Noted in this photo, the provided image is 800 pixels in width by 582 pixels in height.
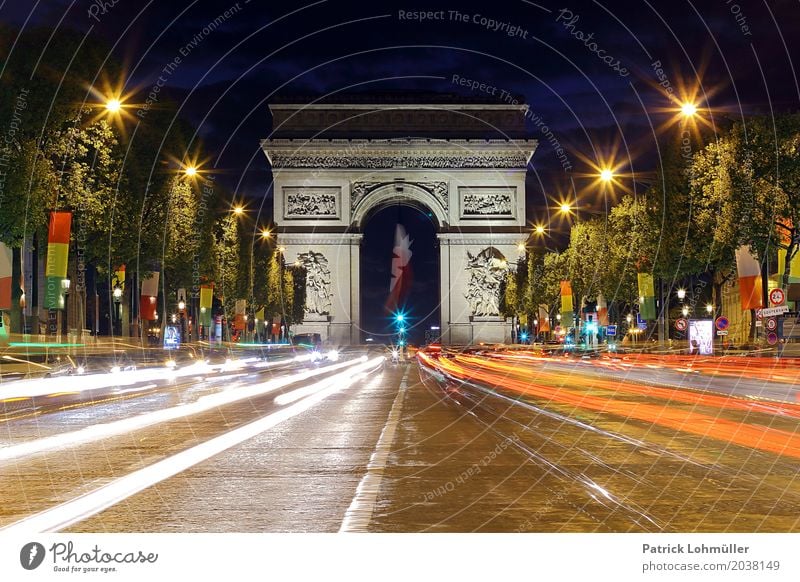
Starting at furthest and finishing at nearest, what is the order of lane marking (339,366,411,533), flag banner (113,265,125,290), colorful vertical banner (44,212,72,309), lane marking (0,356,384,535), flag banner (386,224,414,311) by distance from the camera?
flag banner (386,224,414,311)
flag banner (113,265,125,290)
colorful vertical banner (44,212,72,309)
lane marking (339,366,411,533)
lane marking (0,356,384,535)

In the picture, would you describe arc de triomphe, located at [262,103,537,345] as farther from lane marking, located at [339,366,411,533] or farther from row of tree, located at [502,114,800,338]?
lane marking, located at [339,366,411,533]

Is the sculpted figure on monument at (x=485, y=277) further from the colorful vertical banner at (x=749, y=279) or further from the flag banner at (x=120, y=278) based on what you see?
the colorful vertical banner at (x=749, y=279)

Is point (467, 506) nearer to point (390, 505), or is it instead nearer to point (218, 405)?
point (390, 505)

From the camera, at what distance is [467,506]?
9.43 m

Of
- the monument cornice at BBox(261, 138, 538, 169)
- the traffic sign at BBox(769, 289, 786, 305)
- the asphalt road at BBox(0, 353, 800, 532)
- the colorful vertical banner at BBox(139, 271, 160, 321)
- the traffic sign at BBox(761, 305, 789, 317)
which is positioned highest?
the monument cornice at BBox(261, 138, 538, 169)

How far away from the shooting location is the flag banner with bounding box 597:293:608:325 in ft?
260

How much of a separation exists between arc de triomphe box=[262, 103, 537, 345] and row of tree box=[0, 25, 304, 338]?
1773 inches

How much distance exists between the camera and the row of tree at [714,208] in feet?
161

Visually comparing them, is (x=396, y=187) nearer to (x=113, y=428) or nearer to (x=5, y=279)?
(x=5, y=279)

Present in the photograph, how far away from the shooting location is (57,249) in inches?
1711

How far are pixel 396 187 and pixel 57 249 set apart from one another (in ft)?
248

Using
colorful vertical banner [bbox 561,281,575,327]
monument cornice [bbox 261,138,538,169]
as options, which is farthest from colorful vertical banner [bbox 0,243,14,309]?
monument cornice [bbox 261,138,538,169]

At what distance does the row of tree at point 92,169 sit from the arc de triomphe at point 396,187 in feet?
148
